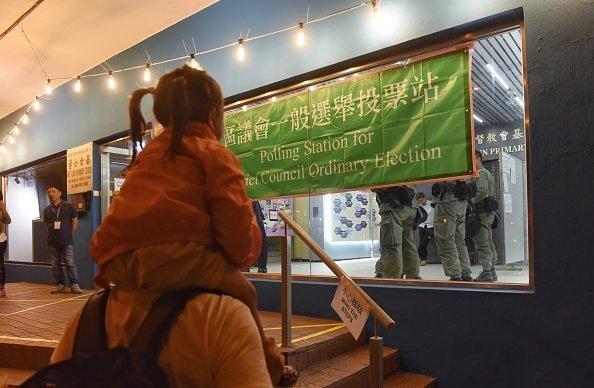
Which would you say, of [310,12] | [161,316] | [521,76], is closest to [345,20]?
[310,12]

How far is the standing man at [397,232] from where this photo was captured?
5121 mm

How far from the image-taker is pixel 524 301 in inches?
134

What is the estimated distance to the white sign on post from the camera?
8.09 feet

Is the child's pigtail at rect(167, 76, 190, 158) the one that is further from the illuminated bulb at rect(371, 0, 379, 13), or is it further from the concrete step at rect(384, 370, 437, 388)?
the illuminated bulb at rect(371, 0, 379, 13)

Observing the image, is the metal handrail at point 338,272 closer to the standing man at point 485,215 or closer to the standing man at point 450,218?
the standing man at point 450,218

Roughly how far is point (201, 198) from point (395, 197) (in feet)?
14.1

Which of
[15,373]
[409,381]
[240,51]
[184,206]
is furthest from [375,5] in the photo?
[15,373]

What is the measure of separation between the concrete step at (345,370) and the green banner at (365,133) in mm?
1553

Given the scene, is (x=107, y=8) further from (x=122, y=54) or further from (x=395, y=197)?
(x=395, y=197)

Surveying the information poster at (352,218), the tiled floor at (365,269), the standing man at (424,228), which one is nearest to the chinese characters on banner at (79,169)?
the tiled floor at (365,269)

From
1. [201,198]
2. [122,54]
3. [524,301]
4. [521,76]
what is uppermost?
[122,54]

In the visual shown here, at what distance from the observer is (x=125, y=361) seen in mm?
1039

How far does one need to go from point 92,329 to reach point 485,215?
5067 millimetres

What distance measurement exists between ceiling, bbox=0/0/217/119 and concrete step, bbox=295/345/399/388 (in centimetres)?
446
